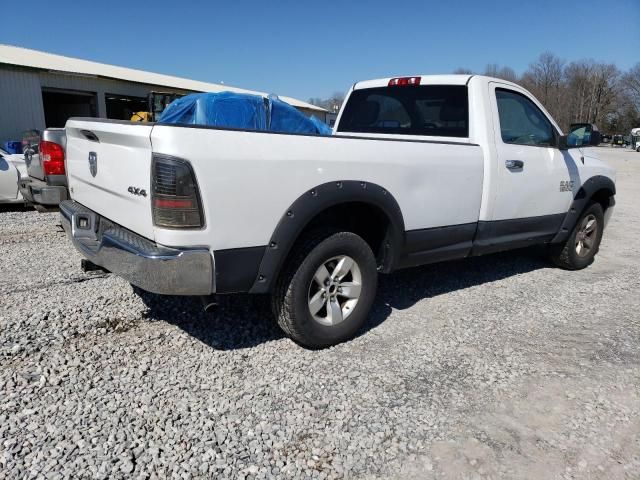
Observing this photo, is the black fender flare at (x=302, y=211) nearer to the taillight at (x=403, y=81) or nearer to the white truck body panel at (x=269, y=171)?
the white truck body panel at (x=269, y=171)

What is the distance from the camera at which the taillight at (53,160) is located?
4527mm

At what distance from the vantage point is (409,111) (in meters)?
4.79

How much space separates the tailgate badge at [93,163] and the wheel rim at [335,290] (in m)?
1.63

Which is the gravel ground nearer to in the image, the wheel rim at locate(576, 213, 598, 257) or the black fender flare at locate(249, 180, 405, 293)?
the black fender flare at locate(249, 180, 405, 293)

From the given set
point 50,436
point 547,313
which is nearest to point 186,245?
point 50,436

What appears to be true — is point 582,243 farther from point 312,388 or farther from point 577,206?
point 312,388

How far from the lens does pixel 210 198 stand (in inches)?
102

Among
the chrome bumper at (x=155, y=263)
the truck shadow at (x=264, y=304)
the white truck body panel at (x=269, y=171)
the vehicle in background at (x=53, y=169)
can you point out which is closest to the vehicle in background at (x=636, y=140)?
the truck shadow at (x=264, y=304)

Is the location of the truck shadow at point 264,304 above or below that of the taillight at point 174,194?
below

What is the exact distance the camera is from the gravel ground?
231cm

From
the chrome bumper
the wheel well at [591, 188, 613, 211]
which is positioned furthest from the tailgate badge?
the wheel well at [591, 188, 613, 211]

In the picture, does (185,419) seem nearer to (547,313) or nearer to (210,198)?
(210,198)

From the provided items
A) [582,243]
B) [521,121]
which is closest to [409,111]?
[521,121]

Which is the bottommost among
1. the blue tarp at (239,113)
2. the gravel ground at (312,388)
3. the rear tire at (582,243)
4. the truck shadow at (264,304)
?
the truck shadow at (264,304)
